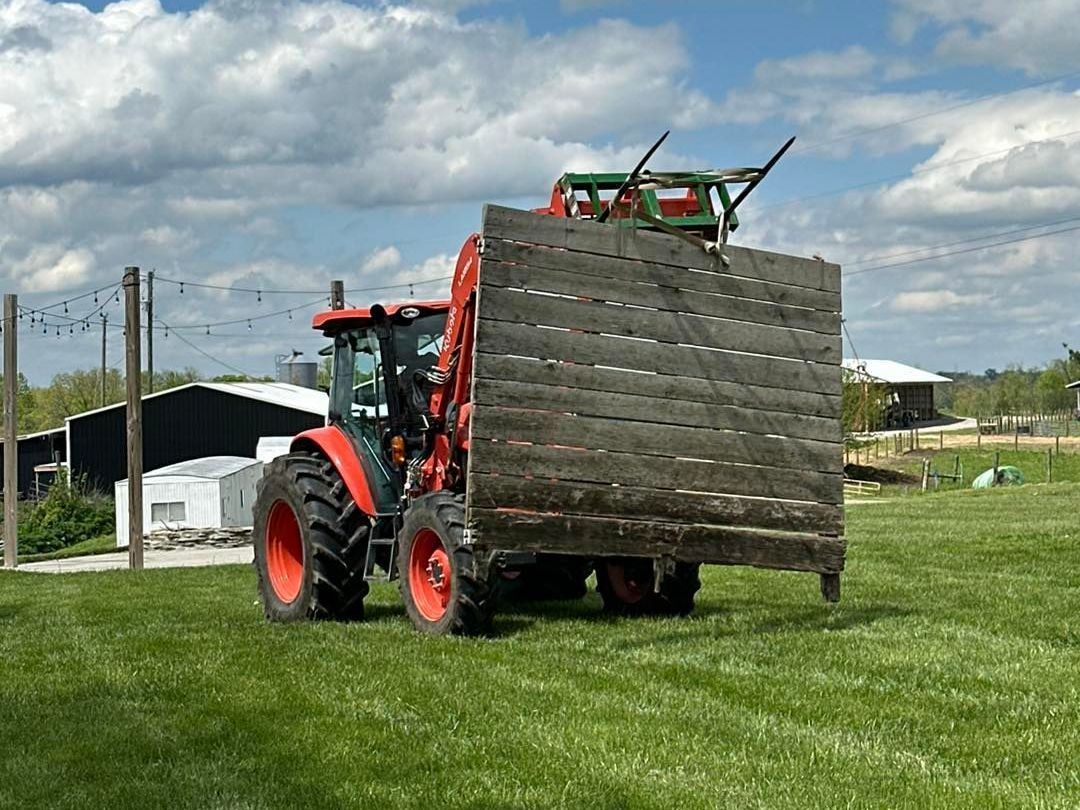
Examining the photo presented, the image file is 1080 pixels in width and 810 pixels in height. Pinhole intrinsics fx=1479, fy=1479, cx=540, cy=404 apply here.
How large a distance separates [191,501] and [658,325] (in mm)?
34555

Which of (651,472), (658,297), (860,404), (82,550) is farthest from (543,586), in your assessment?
(860,404)

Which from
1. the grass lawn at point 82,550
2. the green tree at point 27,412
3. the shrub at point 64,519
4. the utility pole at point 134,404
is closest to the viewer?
the utility pole at point 134,404

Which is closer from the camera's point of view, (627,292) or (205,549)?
(627,292)

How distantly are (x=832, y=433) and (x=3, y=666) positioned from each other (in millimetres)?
6274

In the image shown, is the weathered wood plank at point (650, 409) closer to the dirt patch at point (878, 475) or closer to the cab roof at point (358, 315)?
the cab roof at point (358, 315)

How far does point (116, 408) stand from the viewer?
2213 inches

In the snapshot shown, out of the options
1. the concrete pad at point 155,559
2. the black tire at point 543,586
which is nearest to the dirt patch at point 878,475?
the concrete pad at point 155,559

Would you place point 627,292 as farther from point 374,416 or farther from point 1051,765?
point 1051,765

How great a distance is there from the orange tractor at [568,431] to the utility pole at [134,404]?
16.0 metres

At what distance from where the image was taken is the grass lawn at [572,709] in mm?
6129

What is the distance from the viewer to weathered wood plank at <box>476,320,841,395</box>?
10086 mm

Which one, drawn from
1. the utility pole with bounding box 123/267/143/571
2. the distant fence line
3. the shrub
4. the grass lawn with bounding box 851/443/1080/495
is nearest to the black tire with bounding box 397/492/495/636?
the utility pole with bounding box 123/267/143/571

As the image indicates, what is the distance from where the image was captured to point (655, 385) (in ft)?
34.9

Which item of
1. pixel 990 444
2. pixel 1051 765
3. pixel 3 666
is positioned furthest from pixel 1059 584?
pixel 990 444
